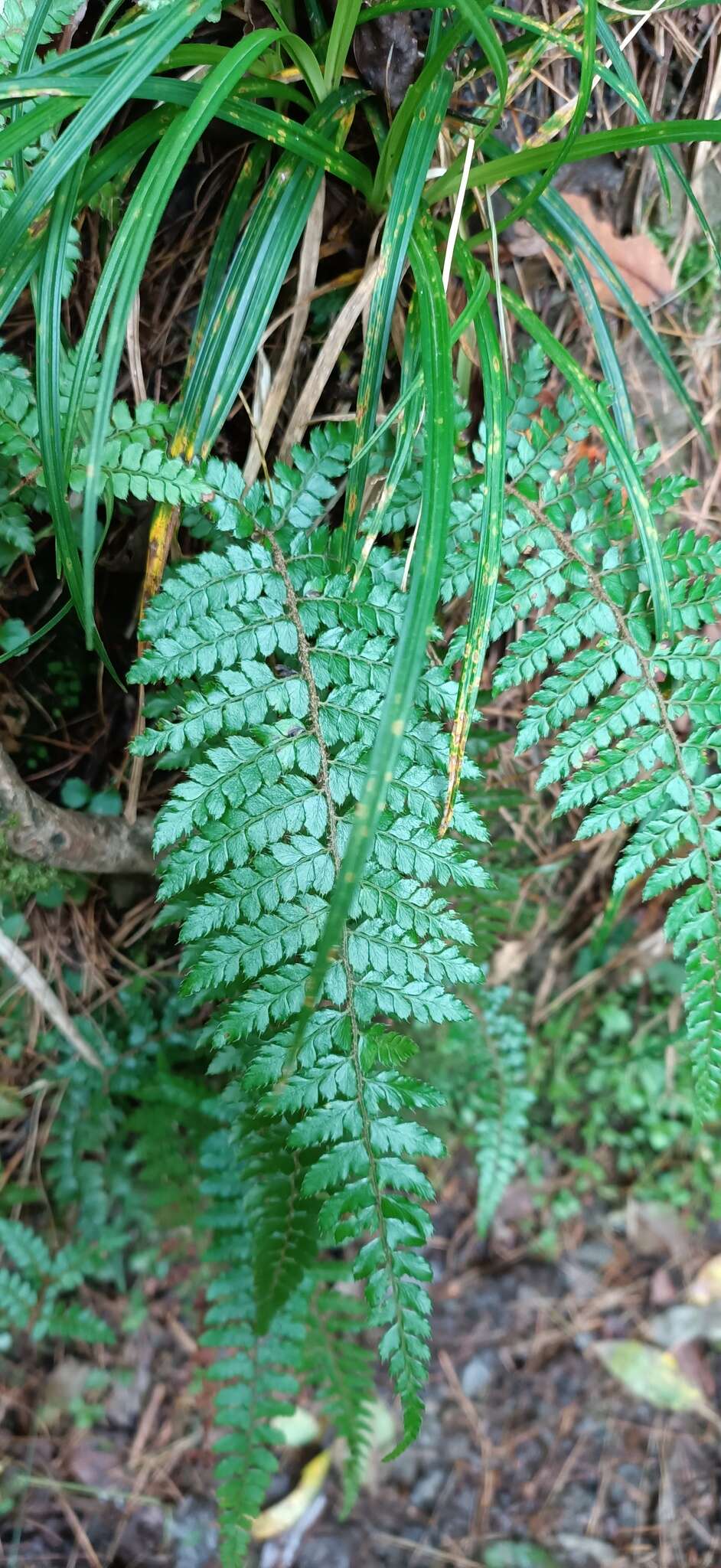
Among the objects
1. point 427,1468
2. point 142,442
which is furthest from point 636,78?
point 427,1468

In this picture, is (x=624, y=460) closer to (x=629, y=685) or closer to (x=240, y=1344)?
(x=629, y=685)

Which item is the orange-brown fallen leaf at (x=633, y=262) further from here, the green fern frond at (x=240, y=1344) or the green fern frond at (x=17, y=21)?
the green fern frond at (x=240, y=1344)

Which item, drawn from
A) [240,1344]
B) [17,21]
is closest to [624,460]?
[17,21]

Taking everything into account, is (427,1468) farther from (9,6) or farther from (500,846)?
(9,6)

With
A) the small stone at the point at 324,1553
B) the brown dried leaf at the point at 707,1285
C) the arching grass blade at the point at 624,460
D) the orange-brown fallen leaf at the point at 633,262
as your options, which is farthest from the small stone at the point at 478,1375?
the orange-brown fallen leaf at the point at 633,262

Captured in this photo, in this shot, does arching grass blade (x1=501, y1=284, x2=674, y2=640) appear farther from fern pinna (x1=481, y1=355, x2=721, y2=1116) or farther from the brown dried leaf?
the brown dried leaf

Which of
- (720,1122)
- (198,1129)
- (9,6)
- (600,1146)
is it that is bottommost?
(198,1129)
